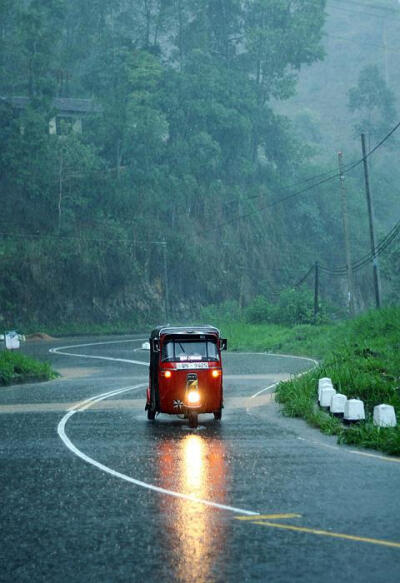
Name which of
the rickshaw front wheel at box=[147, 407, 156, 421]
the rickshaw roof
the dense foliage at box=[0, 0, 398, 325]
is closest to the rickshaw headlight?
the rickshaw front wheel at box=[147, 407, 156, 421]

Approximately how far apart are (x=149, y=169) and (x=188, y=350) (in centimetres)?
6764

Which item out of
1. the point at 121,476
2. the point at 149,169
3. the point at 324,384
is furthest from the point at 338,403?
the point at 149,169

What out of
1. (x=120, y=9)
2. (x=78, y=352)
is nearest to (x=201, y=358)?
(x=78, y=352)

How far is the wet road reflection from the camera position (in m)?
7.75

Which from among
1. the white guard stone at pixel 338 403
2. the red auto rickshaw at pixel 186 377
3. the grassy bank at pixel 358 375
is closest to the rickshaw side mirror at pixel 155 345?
the red auto rickshaw at pixel 186 377

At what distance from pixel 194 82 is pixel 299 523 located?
83.6 meters

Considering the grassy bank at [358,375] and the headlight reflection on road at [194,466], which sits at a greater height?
the grassy bank at [358,375]

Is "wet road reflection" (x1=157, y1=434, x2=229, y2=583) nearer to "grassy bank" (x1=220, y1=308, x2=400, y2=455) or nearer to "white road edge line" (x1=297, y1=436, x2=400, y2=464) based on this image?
"white road edge line" (x1=297, y1=436, x2=400, y2=464)

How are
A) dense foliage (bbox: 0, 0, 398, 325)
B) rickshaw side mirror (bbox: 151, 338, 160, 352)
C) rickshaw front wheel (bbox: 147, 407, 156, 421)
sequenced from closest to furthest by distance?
rickshaw side mirror (bbox: 151, 338, 160, 352)
rickshaw front wheel (bbox: 147, 407, 156, 421)
dense foliage (bbox: 0, 0, 398, 325)

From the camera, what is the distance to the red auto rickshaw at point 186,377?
18.4 metres

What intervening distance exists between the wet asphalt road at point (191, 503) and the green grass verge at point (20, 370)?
404 inches

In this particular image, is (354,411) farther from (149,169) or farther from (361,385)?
(149,169)

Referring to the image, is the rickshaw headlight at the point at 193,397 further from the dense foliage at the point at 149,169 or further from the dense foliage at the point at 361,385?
the dense foliage at the point at 149,169

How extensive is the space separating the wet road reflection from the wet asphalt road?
0.06 feet
